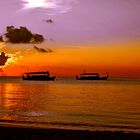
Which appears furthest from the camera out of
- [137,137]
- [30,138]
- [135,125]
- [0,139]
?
[135,125]

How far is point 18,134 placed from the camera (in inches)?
616

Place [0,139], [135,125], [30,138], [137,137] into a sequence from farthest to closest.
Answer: [135,125] < [137,137] < [30,138] < [0,139]

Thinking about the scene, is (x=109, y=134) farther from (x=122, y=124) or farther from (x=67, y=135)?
(x=122, y=124)

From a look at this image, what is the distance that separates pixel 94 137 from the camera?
51.9ft

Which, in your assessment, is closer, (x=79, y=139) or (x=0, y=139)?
(x=0, y=139)

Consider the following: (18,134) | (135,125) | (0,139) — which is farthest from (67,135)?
(135,125)

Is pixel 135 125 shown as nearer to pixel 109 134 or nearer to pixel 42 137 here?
pixel 109 134

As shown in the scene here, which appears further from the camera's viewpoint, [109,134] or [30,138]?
[109,134]

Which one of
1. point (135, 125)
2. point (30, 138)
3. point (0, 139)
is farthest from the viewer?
point (135, 125)

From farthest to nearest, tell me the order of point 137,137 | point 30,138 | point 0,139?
1. point 137,137
2. point 30,138
3. point 0,139

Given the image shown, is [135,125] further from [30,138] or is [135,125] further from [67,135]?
[30,138]

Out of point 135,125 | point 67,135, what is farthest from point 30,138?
point 135,125

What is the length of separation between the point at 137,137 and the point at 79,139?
2.56m

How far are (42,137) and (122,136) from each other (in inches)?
139
